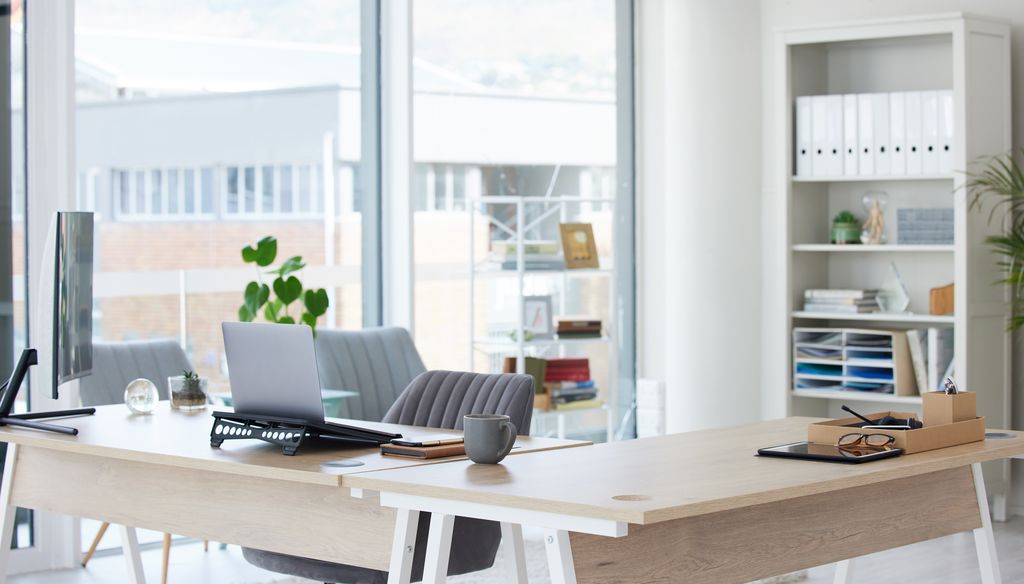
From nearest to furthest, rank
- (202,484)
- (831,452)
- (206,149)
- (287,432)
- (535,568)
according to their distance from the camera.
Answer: (831,452), (287,432), (202,484), (535,568), (206,149)

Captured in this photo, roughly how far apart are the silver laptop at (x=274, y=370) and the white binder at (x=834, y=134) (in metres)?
3.50

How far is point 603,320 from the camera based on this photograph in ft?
21.8

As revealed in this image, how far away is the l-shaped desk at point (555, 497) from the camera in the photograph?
2.26 meters

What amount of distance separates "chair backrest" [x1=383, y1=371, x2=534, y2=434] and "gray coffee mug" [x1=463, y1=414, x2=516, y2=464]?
2.04ft

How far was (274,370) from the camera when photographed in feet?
9.32

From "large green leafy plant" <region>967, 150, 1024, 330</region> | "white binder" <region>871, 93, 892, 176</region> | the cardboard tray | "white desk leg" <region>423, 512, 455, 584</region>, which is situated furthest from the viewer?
"white binder" <region>871, 93, 892, 176</region>

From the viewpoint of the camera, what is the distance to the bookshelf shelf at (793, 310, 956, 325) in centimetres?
549

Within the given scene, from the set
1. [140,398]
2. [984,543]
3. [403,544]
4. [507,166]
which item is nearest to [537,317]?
[507,166]

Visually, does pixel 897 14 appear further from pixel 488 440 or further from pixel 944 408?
pixel 488 440

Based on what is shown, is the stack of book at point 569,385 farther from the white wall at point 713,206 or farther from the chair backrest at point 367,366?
the chair backrest at point 367,366

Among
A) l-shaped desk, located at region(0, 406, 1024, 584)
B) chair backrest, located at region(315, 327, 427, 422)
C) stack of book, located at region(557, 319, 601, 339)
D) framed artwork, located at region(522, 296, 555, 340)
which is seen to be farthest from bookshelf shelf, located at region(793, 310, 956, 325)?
l-shaped desk, located at region(0, 406, 1024, 584)

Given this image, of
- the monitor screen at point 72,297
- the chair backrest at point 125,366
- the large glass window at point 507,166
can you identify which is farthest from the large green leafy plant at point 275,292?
the monitor screen at point 72,297

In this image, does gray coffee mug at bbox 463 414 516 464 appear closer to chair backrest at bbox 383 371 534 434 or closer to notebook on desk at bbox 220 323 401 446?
notebook on desk at bbox 220 323 401 446

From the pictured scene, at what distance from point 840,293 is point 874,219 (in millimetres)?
358
